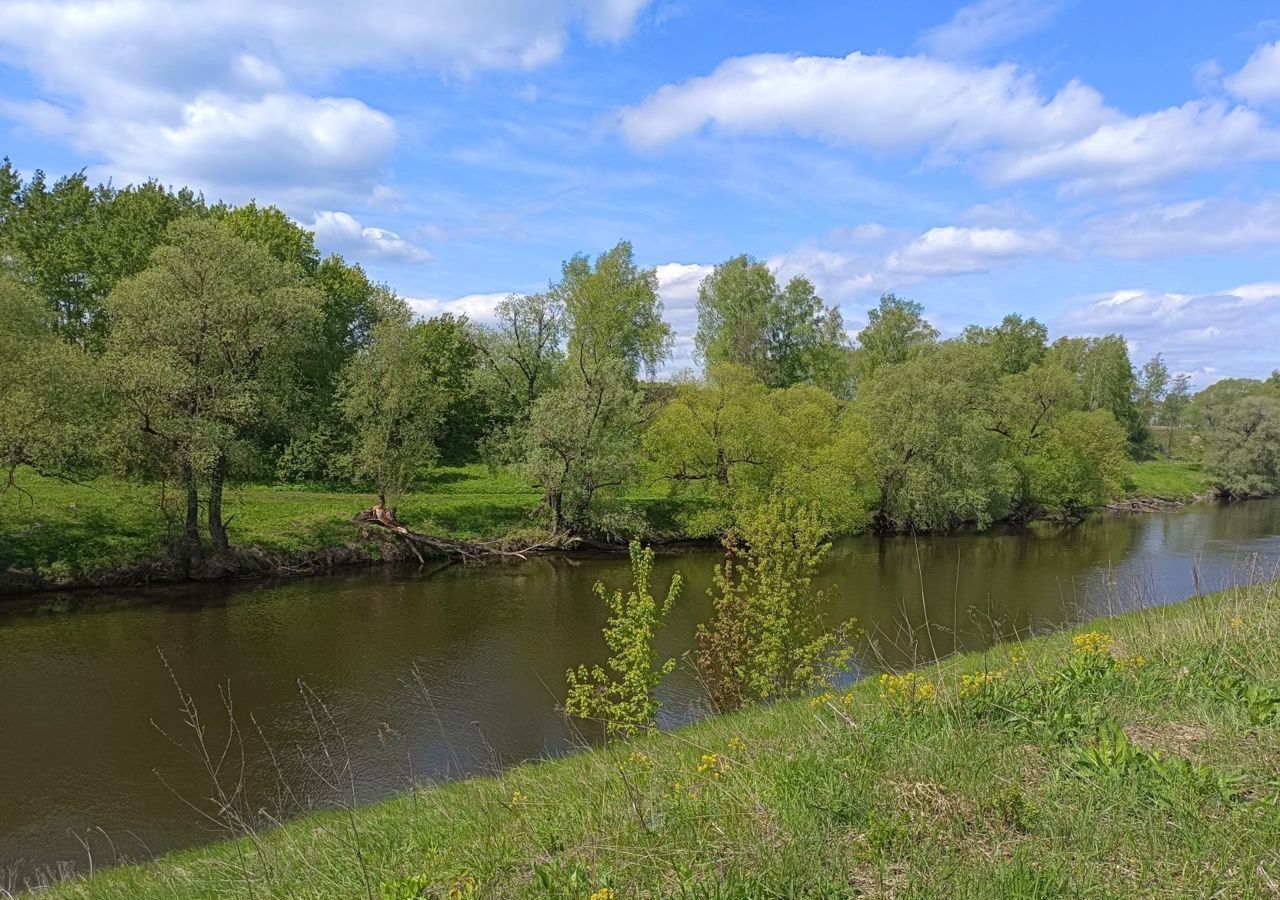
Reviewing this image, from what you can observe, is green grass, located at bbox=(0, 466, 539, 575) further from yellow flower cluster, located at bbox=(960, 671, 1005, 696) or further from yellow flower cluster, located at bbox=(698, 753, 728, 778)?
yellow flower cluster, located at bbox=(960, 671, 1005, 696)

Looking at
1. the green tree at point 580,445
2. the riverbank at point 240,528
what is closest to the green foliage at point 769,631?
the green tree at point 580,445

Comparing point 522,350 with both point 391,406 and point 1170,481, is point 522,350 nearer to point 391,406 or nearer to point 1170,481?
point 391,406

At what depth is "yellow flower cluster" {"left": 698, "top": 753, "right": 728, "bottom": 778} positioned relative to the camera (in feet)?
16.9

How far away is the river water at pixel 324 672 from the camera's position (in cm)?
1104

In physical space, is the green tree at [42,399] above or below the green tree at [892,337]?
below

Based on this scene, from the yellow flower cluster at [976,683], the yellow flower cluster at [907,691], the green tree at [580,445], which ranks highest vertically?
the green tree at [580,445]

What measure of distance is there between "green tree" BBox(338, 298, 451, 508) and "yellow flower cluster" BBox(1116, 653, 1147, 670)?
81.6 feet

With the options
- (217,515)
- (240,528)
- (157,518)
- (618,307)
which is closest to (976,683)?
(217,515)

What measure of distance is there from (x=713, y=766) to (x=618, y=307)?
1700 inches

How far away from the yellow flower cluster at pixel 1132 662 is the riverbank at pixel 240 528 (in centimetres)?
2398

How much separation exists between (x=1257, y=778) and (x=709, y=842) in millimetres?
3118

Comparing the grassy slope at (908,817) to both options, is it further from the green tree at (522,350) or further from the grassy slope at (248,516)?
Answer: the green tree at (522,350)

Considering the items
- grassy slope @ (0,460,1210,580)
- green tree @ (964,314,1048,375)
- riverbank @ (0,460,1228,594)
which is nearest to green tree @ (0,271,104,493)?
grassy slope @ (0,460,1210,580)

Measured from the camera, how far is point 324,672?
16.3 m
